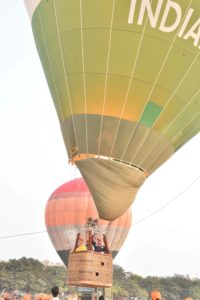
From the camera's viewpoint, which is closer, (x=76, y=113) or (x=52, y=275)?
(x=76, y=113)

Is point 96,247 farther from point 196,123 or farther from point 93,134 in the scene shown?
point 196,123

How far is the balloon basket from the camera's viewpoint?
300 inches

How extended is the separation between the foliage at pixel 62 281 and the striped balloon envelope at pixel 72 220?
3617 cm

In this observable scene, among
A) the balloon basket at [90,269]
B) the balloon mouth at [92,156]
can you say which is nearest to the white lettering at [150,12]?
the balloon mouth at [92,156]

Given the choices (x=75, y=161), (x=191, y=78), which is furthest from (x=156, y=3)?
(x=75, y=161)

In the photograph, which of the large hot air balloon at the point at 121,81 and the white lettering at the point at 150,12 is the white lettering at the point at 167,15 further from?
the white lettering at the point at 150,12

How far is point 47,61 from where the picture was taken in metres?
9.90

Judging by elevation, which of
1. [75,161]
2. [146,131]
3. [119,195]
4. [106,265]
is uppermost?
[146,131]

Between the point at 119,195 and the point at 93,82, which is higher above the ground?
the point at 93,82

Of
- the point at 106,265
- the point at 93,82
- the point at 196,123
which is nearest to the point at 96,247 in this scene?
the point at 106,265

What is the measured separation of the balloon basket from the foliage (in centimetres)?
5443

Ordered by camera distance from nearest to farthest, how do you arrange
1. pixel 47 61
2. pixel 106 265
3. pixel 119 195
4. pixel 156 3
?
pixel 106 265 → pixel 156 3 → pixel 119 195 → pixel 47 61

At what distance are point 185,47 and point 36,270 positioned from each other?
60459mm

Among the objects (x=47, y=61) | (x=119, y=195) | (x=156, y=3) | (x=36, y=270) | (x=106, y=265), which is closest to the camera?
(x=106, y=265)
